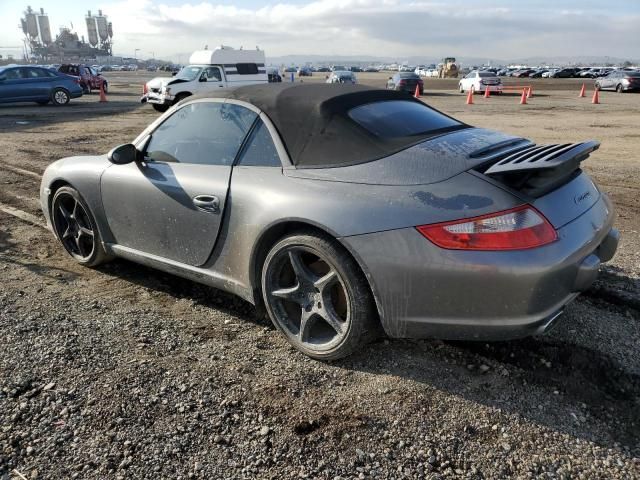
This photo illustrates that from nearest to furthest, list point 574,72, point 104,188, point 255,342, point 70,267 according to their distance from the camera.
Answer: point 255,342
point 104,188
point 70,267
point 574,72

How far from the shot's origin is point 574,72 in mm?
Answer: 64562

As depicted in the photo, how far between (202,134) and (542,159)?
2.12m

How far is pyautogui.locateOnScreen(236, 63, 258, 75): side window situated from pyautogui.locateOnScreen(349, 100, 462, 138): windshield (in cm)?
A: 1954

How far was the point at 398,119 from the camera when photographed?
323 centimetres

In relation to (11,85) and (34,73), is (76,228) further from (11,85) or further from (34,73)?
(34,73)

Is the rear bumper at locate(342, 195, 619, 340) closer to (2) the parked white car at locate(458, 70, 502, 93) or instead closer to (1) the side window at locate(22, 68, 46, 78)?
(1) the side window at locate(22, 68, 46, 78)

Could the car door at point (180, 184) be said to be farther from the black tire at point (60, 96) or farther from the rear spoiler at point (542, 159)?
the black tire at point (60, 96)

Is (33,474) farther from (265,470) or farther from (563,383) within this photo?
(563,383)

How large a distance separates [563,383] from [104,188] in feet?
10.8

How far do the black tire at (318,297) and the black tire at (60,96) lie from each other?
848 inches

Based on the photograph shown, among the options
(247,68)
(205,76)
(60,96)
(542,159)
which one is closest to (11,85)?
(60,96)

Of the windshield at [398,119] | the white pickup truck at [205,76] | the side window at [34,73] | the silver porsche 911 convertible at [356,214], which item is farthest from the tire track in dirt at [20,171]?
the side window at [34,73]

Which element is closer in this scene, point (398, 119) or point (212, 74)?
point (398, 119)

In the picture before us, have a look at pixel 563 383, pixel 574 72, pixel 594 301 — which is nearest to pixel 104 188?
pixel 563 383
